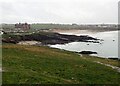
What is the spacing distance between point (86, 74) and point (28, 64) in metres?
7.79

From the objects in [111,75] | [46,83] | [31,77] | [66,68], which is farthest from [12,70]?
[111,75]

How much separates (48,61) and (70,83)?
12861 millimetres

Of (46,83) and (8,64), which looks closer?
(46,83)

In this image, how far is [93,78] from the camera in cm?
3083

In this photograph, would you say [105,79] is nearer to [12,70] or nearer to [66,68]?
[66,68]

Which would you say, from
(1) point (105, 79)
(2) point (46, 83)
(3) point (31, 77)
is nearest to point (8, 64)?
(3) point (31, 77)

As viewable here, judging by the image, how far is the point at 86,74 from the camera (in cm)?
3241

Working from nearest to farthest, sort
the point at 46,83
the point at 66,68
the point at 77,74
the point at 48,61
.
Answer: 1. the point at 46,83
2. the point at 77,74
3. the point at 66,68
4. the point at 48,61

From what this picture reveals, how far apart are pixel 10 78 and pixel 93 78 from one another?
9.90 metres

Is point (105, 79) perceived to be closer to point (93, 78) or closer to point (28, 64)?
point (93, 78)

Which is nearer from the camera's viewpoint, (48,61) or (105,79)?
(105,79)

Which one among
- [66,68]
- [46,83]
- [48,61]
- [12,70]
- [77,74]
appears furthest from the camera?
[48,61]

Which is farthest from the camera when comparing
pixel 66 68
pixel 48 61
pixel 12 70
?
pixel 48 61

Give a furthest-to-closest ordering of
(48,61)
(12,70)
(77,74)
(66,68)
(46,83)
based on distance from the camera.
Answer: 1. (48,61)
2. (66,68)
3. (77,74)
4. (12,70)
5. (46,83)
